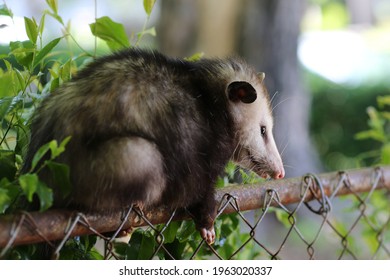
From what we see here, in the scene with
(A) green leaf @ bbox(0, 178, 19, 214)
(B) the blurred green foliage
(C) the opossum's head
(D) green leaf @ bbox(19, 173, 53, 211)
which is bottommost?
(B) the blurred green foliage

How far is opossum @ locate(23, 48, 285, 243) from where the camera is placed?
1.68m

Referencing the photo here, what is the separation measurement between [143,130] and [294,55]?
16.1 ft

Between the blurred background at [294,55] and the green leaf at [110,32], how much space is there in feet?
0.15

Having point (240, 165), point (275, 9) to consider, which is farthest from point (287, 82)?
point (240, 165)

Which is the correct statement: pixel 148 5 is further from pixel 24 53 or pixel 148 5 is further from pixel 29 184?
pixel 29 184

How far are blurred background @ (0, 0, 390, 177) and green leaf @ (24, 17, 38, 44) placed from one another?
98mm

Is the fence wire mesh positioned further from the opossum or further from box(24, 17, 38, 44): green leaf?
→ box(24, 17, 38, 44): green leaf

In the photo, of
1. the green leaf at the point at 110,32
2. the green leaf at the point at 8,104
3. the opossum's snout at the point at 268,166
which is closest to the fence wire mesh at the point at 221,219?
the opossum's snout at the point at 268,166

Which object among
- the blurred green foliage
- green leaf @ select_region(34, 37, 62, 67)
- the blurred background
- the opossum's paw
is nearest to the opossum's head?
the blurred background

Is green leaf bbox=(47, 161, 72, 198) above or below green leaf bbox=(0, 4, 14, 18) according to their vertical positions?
below

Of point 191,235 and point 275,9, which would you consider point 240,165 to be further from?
point 275,9

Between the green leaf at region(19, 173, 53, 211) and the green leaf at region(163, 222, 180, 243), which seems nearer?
the green leaf at region(19, 173, 53, 211)

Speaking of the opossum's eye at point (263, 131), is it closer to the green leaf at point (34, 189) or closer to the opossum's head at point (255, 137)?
the opossum's head at point (255, 137)
